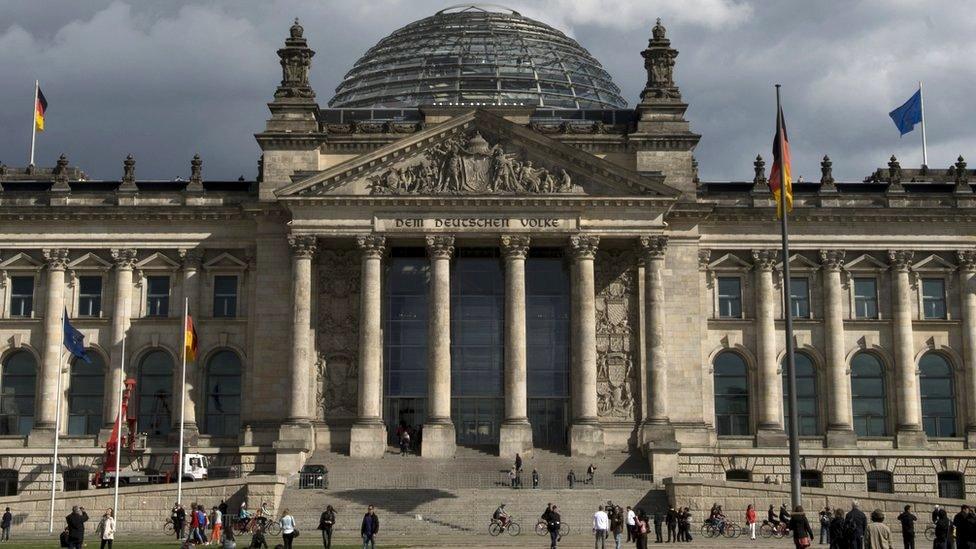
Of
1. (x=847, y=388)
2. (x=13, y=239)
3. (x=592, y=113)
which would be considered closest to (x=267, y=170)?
(x=13, y=239)

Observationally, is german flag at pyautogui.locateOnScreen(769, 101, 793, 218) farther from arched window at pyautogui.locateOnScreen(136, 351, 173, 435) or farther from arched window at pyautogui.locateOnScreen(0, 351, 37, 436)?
arched window at pyautogui.locateOnScreen(0, 351, 37, 436)

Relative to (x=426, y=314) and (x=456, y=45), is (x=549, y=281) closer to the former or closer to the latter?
(x=426, y=314)

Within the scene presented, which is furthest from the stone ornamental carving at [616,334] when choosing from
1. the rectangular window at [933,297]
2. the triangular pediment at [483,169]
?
the rectangular window at [933,297]

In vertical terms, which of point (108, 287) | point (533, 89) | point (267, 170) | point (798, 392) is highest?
point (533, 89)

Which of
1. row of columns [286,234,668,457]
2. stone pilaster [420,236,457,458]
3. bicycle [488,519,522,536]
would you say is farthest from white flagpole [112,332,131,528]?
bicycle [488,519,522,536]

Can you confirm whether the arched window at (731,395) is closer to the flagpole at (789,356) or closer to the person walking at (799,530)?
the flagpole at (789,356)

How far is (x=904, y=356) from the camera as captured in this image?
80.6m

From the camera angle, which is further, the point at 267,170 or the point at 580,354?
the point at 267,170

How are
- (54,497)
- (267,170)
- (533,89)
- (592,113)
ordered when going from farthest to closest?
(533,89)
(592,113)
(267,170)
(54,497)

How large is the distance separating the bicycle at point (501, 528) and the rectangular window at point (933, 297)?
3419 centimetres

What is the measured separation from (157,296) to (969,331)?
1911 inches

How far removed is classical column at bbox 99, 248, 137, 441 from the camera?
7969 centimetres

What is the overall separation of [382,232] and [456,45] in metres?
25.2

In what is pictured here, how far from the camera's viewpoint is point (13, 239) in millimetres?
81688
